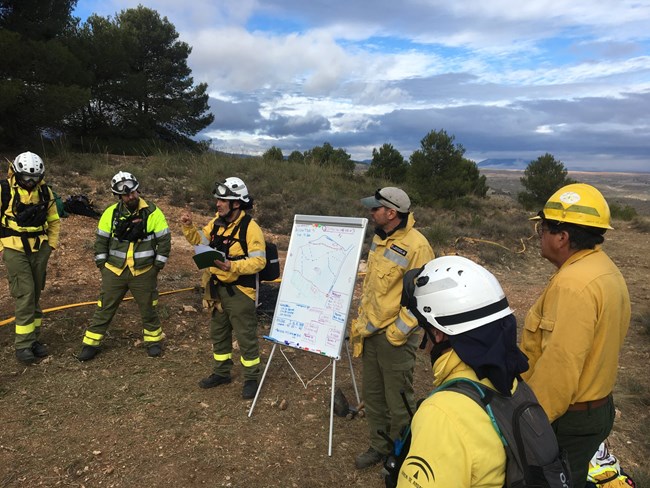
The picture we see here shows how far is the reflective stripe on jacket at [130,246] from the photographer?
16.0 ft

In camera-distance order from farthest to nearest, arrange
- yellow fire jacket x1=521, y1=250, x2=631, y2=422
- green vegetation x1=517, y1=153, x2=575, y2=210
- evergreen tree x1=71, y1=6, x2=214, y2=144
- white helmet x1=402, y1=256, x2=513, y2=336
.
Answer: green vegetation x1=517, y1=153, x2=575, y2=210 → evergreen tree x1=71, y1=6, x2=214, y2=144 → yellow fire jacket x1=521, y1=250, x2=631, y2=422 → white helmet x1=402, y1=256, x2=513, y2=336

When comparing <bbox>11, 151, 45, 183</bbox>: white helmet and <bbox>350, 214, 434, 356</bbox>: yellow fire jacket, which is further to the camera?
<bbox>11, 151, 45, 183</bbox>: white helmet

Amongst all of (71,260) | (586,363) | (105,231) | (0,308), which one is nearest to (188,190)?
(71,260)

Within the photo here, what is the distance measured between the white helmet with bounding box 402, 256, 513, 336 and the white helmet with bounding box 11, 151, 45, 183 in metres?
4.61

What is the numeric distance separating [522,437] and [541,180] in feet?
91.5

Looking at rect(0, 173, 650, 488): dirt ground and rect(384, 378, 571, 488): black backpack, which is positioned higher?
rect(384, 378, 571, 488): black backpack

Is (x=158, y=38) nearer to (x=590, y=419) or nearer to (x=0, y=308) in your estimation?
(x=0, y=308)

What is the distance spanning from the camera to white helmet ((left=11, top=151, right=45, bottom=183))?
4.68 m

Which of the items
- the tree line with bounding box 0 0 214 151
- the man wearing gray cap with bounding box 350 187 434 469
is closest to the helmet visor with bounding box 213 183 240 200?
the man wearing gray cap with bounding box 350 187 434 469

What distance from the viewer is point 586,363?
208 cm

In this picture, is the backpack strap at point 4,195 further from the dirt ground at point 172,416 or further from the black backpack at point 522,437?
the black backpack at point 522,437

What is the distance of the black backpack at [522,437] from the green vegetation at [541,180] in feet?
87.3

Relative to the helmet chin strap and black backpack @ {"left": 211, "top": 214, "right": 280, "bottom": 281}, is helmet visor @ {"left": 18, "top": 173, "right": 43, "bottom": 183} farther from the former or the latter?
the helmet chin strap

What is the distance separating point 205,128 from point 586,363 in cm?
2426
